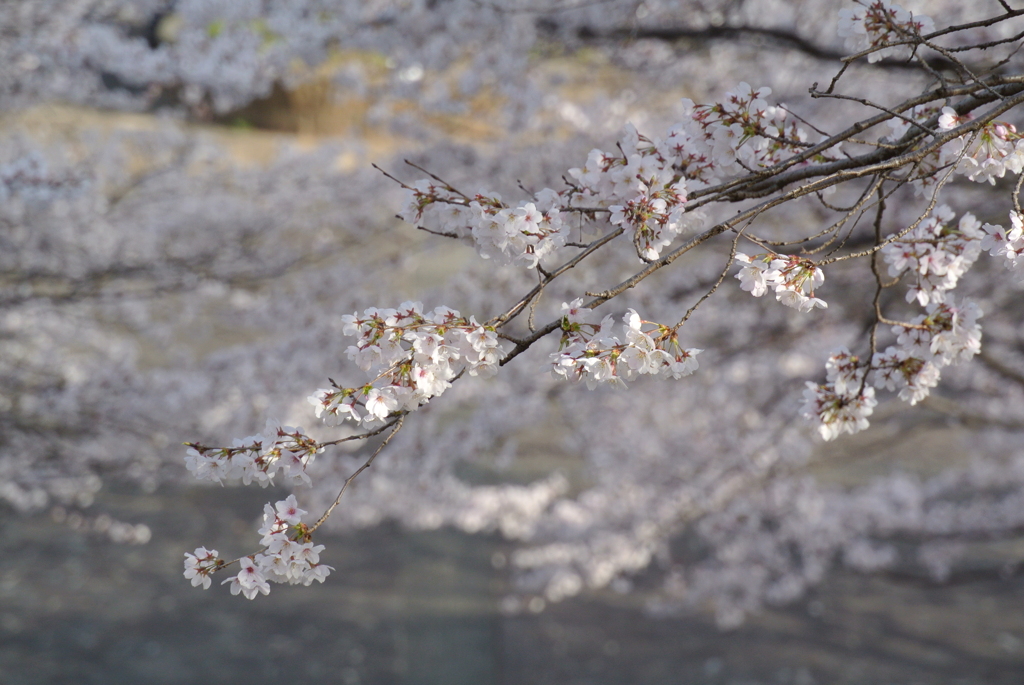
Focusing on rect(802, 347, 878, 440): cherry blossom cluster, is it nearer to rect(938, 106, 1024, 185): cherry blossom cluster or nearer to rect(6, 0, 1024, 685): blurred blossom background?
rect(938, 106, 1024, 185): cherry blossom cluster

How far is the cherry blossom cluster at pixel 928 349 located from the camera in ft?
5.25

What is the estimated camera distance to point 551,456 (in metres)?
11.6

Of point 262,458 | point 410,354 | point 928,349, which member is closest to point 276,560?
point 262,458

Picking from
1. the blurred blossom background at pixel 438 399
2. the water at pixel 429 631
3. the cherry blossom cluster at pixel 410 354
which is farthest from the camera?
the water at pixel 429 631

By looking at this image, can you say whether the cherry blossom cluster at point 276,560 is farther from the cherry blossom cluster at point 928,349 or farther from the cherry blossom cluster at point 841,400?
the cherry blossom cluster at point 928,349

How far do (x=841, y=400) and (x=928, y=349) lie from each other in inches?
8.1

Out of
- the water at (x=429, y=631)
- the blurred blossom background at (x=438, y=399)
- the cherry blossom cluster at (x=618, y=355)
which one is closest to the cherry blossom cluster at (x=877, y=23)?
the cherry blossom cluster at (x=618, y=355)

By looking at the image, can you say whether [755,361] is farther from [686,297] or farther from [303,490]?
A: [303,490]

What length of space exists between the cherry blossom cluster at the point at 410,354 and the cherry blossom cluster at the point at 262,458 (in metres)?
0.11

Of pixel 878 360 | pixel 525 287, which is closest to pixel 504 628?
pixel 525 287

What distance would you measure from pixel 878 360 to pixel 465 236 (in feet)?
3.06

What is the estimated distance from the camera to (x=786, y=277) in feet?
4.61

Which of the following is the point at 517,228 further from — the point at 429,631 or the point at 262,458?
the point at 429,631

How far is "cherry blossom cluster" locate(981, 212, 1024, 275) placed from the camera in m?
1.41
